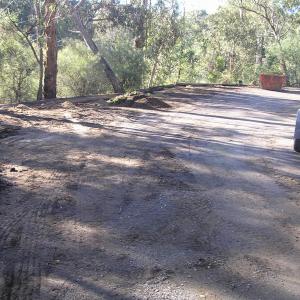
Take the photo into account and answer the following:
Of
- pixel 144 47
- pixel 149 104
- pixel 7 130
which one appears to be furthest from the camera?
pixel 144 47

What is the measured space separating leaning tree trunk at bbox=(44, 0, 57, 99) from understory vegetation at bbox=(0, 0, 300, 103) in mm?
297

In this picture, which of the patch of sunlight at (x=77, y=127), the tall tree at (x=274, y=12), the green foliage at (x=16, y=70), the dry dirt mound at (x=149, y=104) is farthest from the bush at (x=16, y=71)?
the tall tree at (x=274, y=12)

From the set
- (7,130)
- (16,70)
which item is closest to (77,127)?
(7,130)

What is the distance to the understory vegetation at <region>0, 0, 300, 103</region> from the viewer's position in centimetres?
1925

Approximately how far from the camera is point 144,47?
25.7m

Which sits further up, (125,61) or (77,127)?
(125,61)

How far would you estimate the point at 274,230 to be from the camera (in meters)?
4.41

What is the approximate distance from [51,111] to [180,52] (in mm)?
19535

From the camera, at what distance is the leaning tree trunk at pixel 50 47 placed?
16114 millimetres

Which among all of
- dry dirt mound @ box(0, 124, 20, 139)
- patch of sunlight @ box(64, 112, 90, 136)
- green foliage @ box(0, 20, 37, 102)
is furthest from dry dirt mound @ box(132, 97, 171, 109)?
green foliage @ box(0, 20, 37, 102)

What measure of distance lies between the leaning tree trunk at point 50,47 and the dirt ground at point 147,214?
8353 millimetres

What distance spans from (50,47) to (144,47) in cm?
979

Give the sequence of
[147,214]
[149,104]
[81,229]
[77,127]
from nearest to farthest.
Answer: [81,229]
[147,214]
[77,127]
[149,104]

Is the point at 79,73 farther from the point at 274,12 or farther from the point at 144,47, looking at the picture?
the point at 274,12
